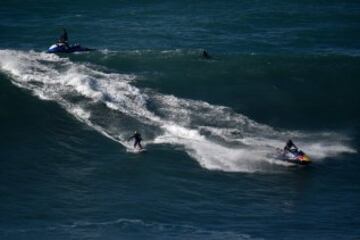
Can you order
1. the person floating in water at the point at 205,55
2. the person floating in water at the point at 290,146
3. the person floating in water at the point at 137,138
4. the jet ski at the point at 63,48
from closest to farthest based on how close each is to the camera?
1. the person floating in water at the point at 290,146
2. the person floating in water at the point at 137,138
3. the person floating in water at the point at 205,55
4. the jet ski at the point at 63,48

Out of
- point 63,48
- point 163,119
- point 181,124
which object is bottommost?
point 181,124

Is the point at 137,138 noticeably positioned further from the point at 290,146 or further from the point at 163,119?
the point at 290,146

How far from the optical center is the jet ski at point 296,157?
176 ft

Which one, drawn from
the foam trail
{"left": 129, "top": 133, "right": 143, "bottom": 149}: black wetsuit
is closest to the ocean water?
the foam trail

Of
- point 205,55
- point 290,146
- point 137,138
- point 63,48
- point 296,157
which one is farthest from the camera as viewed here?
point 63,48

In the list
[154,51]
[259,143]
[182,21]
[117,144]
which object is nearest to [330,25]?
[182,21]

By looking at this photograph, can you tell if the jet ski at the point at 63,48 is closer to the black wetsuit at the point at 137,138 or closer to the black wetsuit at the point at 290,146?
the black wetsuit at the point at 137,138

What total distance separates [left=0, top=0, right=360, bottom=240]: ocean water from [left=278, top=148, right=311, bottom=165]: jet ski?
62 centimetres

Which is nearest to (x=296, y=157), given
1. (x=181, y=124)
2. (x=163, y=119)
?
(x=181, y=124)

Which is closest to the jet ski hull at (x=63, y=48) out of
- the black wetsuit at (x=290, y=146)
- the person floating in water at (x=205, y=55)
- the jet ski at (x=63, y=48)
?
the jet ski at (x=63, y=48)

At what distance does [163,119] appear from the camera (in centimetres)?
6025

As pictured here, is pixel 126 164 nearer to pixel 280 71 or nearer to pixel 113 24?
pixel 280 71

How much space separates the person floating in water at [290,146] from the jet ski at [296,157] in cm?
7

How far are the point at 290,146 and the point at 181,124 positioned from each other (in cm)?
961
